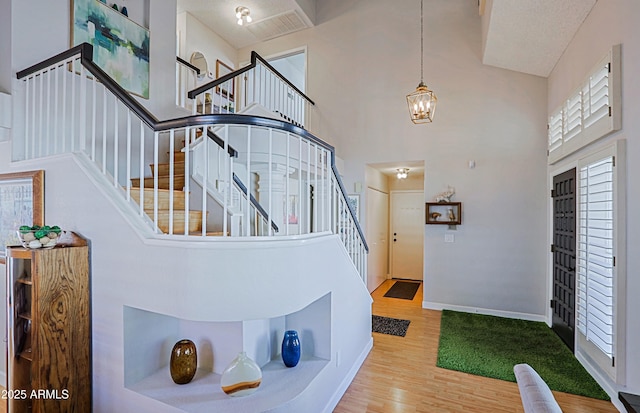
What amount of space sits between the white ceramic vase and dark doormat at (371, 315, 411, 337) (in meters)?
2.43

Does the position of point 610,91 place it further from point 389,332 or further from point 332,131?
point 332,131

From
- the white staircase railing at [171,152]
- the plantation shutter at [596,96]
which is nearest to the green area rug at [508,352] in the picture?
the white staircase railing at [171,152]

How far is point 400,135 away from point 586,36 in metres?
2.49

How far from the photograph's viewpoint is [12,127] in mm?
2693

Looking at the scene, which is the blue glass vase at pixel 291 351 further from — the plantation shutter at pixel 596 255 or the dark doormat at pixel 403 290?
the dark doormat at pixel 403 290

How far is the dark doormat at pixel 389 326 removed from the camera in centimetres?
400

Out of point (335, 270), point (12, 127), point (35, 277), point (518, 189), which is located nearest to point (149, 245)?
point (35, 277)

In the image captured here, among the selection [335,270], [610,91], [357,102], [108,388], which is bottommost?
[108,388]

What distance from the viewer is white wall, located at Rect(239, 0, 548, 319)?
446 centimetres

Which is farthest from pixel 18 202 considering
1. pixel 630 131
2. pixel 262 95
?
pixel 630 131

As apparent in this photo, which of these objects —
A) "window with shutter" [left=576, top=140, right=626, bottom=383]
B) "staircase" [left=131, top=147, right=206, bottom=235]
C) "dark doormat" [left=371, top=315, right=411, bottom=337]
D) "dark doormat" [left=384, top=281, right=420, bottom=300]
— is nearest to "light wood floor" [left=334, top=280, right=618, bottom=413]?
"dark doormat" [left=371, top=315, right=411, bottom=337]

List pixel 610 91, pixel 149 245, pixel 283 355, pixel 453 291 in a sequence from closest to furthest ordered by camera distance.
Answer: pixel 149 245 < pixel 283 355 < pixel 610 91 < pixel 453 291

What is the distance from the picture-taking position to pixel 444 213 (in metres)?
4.90

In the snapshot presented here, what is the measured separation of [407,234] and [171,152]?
5943 millimetres
